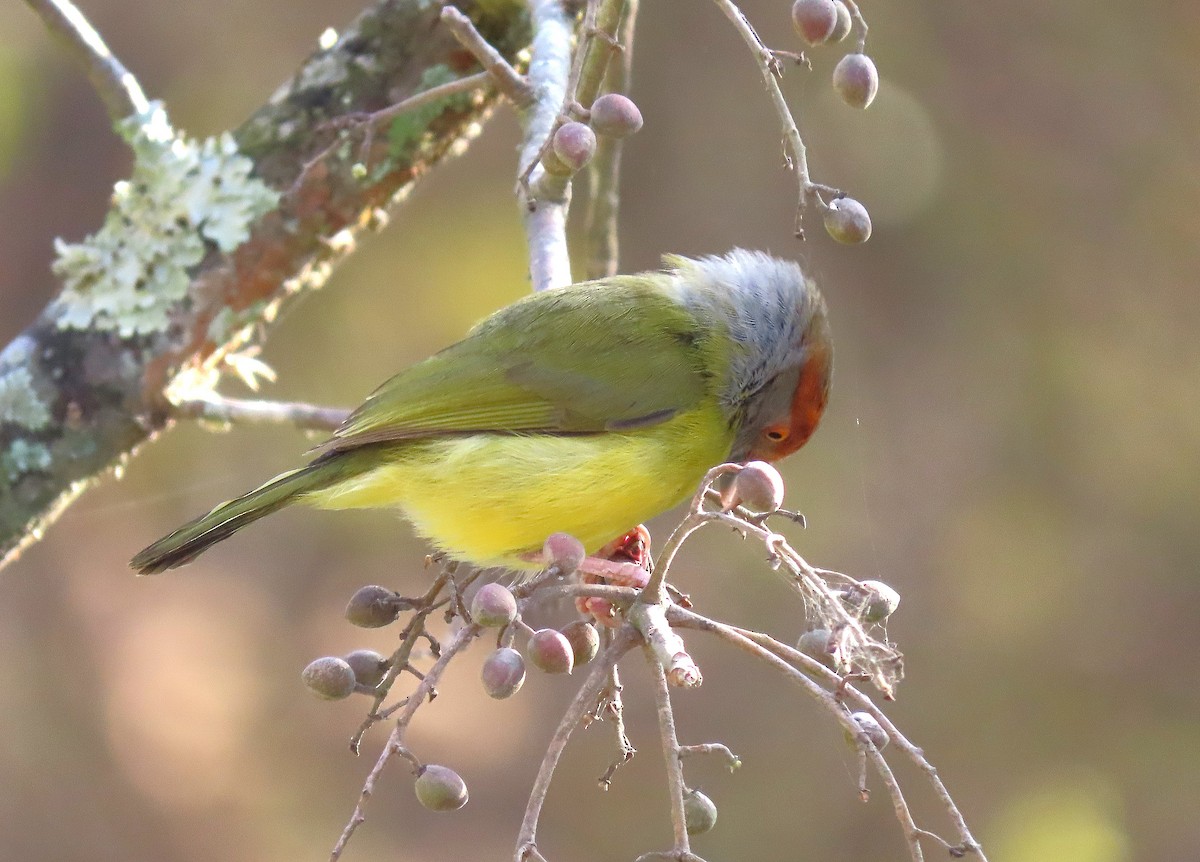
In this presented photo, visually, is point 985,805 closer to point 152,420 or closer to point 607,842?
point 607,842

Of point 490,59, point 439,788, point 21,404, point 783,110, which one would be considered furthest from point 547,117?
point 439,788

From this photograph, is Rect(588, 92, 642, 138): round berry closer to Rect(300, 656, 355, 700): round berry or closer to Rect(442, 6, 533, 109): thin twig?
Rect(442, 6, 533, 109): thin twig

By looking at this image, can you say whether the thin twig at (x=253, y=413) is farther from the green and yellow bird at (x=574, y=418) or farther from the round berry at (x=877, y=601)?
the round berry at (x=877, y=601)

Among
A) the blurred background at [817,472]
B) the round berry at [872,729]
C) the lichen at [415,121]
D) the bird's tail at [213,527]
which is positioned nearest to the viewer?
the round berry at [872,729]

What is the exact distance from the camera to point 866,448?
274 inches

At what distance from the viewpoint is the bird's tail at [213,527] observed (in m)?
2.94

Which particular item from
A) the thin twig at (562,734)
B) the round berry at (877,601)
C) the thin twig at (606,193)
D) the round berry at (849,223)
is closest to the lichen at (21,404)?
the thin twig at (606,193)

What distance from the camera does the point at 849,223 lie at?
217cm

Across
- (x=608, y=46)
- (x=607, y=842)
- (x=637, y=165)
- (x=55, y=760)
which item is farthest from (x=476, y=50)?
(x=55, y=760)

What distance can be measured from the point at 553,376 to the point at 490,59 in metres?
0.84

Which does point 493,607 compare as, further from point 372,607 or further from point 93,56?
point 93,56

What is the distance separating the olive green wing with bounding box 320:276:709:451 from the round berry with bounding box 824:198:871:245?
103 centimetres

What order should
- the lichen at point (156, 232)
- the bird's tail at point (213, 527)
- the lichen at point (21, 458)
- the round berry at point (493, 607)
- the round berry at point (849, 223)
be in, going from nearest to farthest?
1. the round berry at point (493, 607)
2. the round berry at point (849, 223)
3. the bird's tail at point (213, 527)
4. the lichen at point (21, 458)
5. the lichen at point (156, 232)

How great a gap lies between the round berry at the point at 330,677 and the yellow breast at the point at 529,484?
3.12ft
